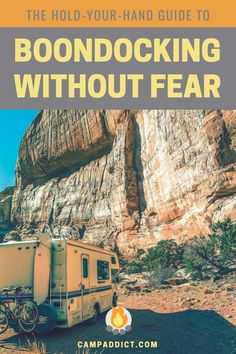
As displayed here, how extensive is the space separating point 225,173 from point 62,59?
16.9 m

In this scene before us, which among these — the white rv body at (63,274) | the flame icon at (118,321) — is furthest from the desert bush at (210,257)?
the flame icon at (118,321)

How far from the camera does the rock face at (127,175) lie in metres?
25.8

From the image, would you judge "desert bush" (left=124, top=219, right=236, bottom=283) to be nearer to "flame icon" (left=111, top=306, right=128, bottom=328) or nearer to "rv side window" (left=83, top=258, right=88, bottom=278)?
"rv side window" (left=83, top=258, right=88, bottom=278)

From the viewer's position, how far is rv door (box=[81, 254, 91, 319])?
10125 mm

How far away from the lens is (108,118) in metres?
45.8

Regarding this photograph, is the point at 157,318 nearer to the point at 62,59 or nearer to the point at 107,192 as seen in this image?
the point at 62,59

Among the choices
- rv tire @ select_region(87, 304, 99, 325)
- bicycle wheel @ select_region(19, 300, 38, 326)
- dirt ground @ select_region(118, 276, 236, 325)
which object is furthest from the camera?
dirt ground @ select_region(118, 276, 236, 325)

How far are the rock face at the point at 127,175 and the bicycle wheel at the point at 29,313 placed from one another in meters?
17.0

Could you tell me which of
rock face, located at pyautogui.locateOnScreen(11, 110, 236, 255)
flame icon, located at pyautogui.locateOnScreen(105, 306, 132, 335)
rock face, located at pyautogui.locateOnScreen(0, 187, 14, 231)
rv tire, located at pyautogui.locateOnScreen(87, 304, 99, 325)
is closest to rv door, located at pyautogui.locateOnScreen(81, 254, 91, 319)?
rv tire, located at pyautogui.locateOnScreen(87, 304, 99, 325)

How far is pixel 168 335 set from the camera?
9.05 meters

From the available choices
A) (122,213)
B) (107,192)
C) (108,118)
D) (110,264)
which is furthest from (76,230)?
(110,264)

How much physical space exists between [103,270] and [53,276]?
10.8ft

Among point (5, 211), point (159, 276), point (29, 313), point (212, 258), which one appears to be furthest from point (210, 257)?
point (5, 211)

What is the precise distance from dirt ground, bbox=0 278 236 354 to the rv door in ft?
1.82
